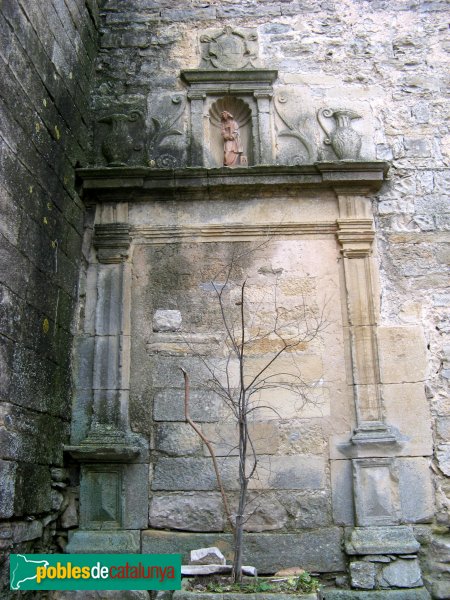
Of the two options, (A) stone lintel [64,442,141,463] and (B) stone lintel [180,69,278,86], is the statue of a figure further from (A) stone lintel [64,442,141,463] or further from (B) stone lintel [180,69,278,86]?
(A) stone lintel [64,442,141,463]

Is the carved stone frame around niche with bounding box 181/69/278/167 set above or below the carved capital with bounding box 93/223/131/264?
above

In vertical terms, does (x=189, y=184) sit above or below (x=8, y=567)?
above

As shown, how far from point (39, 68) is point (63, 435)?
226cm

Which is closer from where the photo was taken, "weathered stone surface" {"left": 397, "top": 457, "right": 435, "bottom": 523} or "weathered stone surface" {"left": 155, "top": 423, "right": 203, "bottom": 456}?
"weathered stone surface" {"left": 397, "top": 457, "right": 435, "bottom": 523}

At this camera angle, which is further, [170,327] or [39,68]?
[170,327]

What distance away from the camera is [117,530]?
397cm

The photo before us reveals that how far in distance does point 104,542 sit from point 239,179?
2.55 m

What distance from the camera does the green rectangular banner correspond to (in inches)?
132

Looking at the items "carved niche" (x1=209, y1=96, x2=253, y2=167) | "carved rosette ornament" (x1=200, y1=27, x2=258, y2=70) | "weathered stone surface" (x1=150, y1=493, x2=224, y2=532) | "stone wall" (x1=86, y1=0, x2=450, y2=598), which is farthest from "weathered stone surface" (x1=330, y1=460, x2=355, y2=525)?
"carved rosette ornament" (x1=200, y1=27, x2=258, y2=70)

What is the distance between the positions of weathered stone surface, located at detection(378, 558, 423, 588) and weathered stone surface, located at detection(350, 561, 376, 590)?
0.17 feet

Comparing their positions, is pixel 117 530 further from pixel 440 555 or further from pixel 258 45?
pixel 258 45

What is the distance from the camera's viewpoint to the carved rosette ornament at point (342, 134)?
4.68 metres

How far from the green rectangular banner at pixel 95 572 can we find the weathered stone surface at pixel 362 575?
1.09m

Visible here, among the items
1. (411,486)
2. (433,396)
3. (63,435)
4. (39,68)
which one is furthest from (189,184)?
(411,486)
